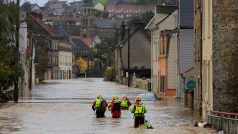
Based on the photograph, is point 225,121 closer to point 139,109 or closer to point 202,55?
point 139,109

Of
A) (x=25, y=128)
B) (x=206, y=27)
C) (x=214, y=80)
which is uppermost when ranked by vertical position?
(x=206, y=27)

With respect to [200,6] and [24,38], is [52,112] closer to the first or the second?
[200,6]

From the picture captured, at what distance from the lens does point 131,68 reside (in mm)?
107188

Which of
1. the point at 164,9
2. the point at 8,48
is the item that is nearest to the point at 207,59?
the point at 8,48

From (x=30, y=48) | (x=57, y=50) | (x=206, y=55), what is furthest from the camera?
(x=57, y=50)

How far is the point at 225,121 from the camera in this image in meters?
26.9

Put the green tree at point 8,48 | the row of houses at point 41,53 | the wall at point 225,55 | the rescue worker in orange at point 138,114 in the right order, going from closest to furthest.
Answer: the rescue worker in orange at point 138,114 < the wall at point 225,55 < the green tree at point 8,48 < the row of houses at point 41,53

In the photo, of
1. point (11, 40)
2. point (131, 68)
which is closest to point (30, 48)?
point (131, 68)

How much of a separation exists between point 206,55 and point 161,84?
35011 millimetres

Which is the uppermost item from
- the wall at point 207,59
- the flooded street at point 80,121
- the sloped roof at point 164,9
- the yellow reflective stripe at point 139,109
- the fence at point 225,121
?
the sloped roof at point 164,9

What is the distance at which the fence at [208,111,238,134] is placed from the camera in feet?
82.6

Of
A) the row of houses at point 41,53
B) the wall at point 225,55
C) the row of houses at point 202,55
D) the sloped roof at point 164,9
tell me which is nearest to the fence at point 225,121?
the row of houses at point 202,55

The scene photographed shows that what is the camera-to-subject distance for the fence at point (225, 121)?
25172 millimetres

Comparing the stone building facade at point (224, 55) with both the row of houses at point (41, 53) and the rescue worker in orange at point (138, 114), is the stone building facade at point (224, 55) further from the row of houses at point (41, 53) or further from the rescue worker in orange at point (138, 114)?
the row of houses at point (41, 53)
